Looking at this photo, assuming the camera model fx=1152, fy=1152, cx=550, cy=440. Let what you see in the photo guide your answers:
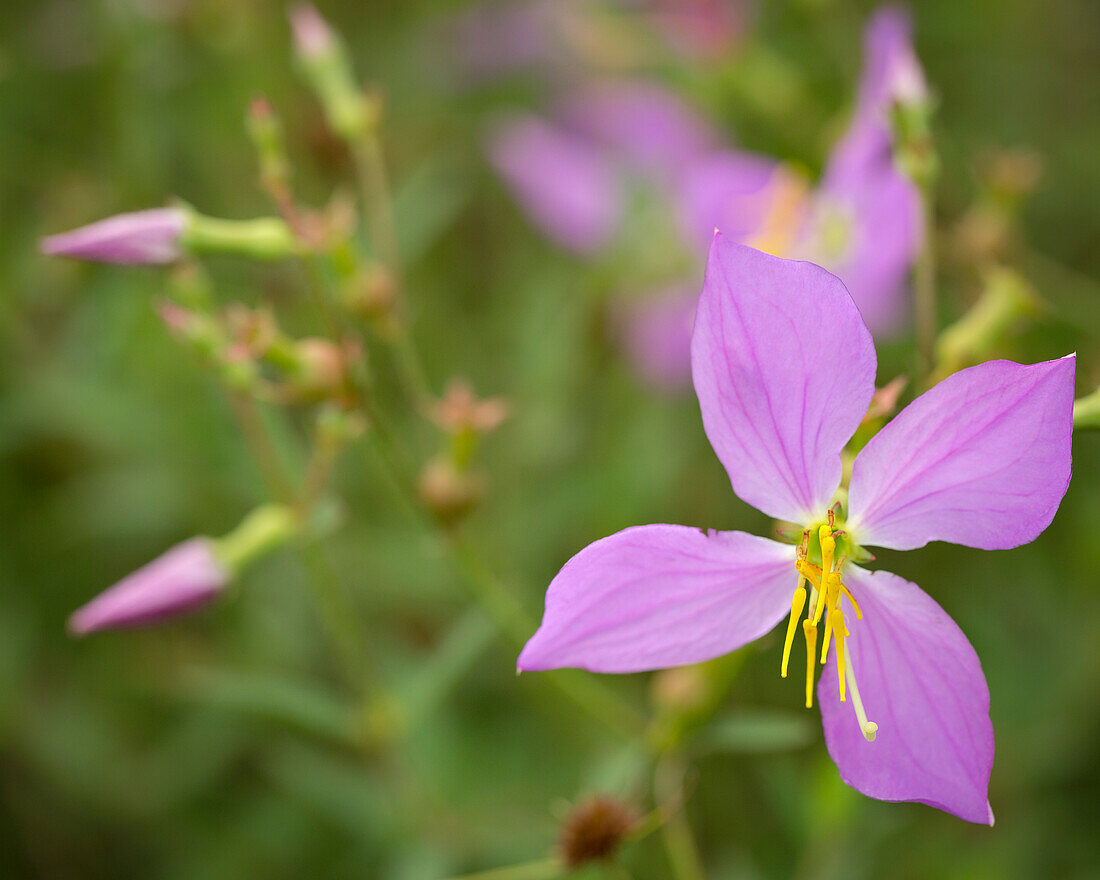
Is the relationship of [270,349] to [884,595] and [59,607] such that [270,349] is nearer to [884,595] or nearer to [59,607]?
[884,595]

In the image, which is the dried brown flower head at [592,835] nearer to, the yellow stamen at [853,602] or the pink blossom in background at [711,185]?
the yellow stamen at [853,602]

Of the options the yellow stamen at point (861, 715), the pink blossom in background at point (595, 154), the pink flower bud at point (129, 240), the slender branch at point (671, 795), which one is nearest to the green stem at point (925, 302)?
the yellow stamen at point (861, 715)

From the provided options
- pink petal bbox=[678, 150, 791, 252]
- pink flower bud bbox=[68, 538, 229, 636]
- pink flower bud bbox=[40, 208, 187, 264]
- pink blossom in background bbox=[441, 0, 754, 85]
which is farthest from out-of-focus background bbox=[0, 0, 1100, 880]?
pink flower bud bbox=[40, 208, 187, 264]

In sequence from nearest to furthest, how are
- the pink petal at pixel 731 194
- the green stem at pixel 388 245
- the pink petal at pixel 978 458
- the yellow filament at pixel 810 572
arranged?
the pink petal at pixel 978 458 < the yellow filament at pixel 810 572 < the green stem at pixel 388 245 < the pink petal at pixel 731 194

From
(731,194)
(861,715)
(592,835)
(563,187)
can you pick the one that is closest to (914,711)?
(861,715)

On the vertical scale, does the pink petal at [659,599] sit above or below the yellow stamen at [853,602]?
above

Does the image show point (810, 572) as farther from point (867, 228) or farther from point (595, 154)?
point (595, 154)

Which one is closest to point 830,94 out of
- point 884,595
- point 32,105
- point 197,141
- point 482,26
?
point 482,26
